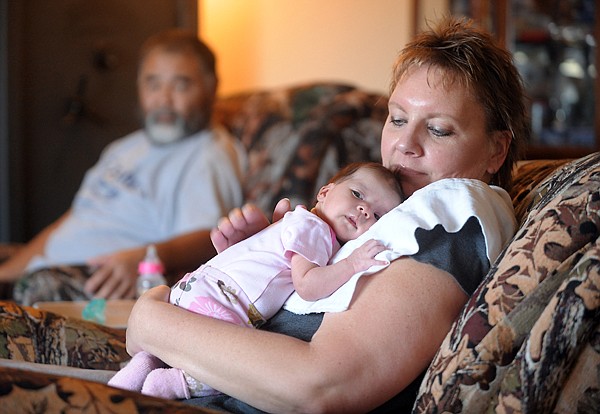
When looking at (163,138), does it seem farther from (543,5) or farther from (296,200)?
(543,5)

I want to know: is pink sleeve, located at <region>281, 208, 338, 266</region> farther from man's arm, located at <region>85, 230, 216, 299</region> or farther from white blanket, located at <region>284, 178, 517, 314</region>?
man's arm, located at <region>85, 230, 216, 299</region>

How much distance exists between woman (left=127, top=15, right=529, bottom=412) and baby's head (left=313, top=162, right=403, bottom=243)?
6 cm

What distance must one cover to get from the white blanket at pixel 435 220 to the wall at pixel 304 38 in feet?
10.1

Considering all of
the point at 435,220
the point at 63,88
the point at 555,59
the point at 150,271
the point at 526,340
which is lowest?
the point at 150,271

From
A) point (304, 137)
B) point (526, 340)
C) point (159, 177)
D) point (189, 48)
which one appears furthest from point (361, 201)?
point (189, 48)

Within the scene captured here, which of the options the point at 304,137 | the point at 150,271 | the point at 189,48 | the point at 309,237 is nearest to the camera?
the point at 309,237

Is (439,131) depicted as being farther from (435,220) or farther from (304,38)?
(304,38)

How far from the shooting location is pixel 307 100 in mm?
3391

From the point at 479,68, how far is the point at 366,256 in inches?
15.8

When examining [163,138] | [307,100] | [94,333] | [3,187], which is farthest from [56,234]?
[94,333]

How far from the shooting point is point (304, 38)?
4.60 meters

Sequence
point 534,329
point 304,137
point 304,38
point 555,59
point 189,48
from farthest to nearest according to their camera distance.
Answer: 1. point 555,59
2. point 304,38
3. point 189,48
4. point 304,137
5. point 534,329

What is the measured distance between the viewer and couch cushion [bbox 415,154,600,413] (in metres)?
1.17

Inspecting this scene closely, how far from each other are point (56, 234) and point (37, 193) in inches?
35.5
